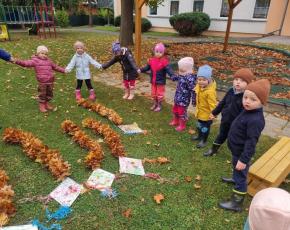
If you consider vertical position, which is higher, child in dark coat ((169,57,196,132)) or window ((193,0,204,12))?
window ((193,0,204,12))

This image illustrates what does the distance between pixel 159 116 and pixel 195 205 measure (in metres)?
2.75

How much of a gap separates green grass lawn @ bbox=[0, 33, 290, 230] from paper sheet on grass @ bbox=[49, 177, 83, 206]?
0.08 m

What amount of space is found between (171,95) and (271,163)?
3822 millimetres

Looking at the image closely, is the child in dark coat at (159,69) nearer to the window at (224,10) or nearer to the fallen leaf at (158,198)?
the fallen leaf at (158,198)

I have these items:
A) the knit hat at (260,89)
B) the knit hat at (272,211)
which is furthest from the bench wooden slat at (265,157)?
the knit hat at (272,211)

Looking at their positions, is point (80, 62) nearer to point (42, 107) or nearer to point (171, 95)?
point (42, 107)

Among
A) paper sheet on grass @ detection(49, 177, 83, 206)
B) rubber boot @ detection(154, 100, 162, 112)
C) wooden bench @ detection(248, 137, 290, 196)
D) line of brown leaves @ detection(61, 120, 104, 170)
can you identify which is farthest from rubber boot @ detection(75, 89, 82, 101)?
wooden bench @ detection(248, 137, 290, 196)

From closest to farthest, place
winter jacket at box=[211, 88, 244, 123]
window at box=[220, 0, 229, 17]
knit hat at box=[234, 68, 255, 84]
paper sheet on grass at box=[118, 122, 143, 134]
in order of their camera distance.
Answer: knit hat at box=[234, 68, 255, 84], winter jacket at box=[211, 88, 244, 123], paper sheet on grass at box=[118, 122, 143, 134], window at box=[220, 0, 229, 17]

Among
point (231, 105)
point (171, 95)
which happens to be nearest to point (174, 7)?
point (171, 95)

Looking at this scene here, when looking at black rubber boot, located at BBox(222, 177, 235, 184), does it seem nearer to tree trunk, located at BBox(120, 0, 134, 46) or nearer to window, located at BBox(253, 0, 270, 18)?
tree trunk, located at BBox(120, 0, 134, 46)

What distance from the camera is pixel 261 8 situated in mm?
19969

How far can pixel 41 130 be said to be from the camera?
5039 millimetres

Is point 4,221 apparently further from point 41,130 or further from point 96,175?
point 41,130

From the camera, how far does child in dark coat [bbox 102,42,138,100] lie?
6.36 metres
